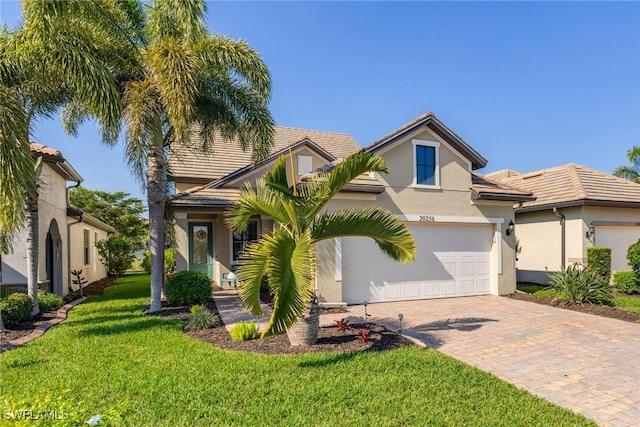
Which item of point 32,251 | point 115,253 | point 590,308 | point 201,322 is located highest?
point 32,251

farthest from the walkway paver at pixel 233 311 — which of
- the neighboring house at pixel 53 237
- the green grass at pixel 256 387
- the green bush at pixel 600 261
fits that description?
the green bush at pixel 600 261

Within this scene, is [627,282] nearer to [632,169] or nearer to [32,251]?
[632,169]

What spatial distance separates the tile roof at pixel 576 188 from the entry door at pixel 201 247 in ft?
48.8

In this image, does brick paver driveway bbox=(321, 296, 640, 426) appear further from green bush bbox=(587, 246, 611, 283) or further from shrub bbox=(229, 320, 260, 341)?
green bush bbox=(587, 246, 611, 283)

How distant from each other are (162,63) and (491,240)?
493 inches

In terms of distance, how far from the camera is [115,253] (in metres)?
22.4

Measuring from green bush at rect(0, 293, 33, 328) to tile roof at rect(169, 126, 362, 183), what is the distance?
5973 millimetres

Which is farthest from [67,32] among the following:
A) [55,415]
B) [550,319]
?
[550,319]

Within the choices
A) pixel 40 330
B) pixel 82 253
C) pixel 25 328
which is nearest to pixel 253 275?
pixel 40 330

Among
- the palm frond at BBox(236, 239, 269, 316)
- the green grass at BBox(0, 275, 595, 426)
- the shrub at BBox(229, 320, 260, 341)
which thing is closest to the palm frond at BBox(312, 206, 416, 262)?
the palm frond at BBox(236, 239, 269, 316)

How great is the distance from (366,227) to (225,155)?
1328cm

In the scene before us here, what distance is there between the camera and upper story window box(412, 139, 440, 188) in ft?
41.6

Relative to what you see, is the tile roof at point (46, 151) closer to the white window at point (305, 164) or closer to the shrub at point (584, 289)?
the white window at point (305, 164)

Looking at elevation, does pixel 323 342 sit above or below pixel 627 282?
above
